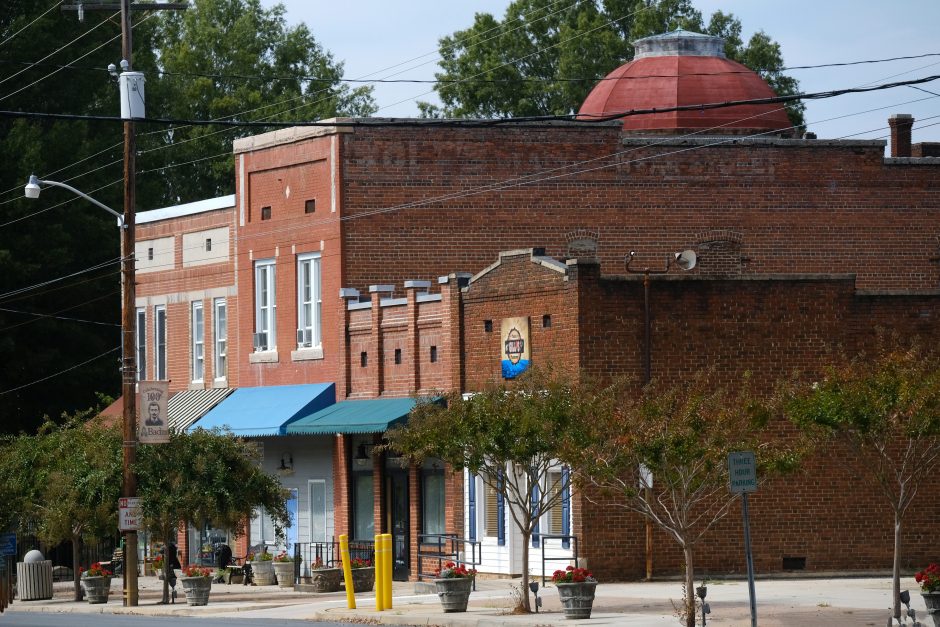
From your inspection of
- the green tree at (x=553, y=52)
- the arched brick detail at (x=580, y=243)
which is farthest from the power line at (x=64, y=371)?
the arched brick detail at (x=580, y=243)

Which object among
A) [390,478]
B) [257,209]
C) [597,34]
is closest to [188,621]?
[390,478]

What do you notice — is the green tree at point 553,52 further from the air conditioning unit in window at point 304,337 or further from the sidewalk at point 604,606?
the sidewalk at point 604,606

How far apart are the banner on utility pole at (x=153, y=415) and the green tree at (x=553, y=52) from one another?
3724 cm

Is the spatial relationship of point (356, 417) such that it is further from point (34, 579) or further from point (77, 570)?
point (34, 579)

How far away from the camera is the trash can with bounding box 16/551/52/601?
39250 millimetres

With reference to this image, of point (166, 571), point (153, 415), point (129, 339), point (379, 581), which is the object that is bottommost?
point (379, 581)

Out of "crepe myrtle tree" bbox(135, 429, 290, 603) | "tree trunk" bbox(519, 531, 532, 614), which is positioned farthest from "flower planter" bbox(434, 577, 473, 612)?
"crepe myrtle tree" bbox(135, 429, 290, 603)

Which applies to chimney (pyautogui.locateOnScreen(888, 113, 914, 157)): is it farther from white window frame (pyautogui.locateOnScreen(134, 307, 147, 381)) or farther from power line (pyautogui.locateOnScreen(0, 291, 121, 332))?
power line (pyautogui.locateOnScreen(0, 291, 121, 332))

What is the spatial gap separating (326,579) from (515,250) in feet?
26.4

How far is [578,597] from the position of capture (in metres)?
26.7

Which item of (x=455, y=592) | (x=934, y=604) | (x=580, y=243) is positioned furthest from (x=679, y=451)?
(x=580, y=243)

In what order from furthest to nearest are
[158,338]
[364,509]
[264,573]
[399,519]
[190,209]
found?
1. [158,338]
2. [190,209]
3. [264,573]
4. [364,509]
5. [399,519]

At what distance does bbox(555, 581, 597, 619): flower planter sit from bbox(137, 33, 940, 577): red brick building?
23.3 ft

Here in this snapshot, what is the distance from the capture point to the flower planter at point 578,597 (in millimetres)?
26688
